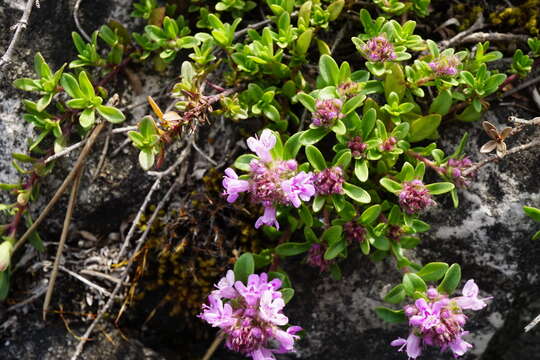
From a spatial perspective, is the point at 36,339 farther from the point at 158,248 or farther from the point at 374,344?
the point at 374,344

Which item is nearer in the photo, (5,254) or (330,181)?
(330,181)

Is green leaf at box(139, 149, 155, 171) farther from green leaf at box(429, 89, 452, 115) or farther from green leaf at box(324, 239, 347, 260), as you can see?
green leaf at box(429, 89, 452, 115)

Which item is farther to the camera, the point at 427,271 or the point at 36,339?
the point at 36,339

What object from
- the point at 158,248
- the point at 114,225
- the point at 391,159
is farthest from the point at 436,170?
the point at 114,225

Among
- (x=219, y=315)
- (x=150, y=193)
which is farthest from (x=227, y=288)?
(x=150, y=193)

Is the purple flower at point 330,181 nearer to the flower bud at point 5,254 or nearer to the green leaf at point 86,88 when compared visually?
the green leaf at point 86,88

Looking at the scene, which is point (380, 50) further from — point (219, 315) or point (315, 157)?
point (219, 315)
